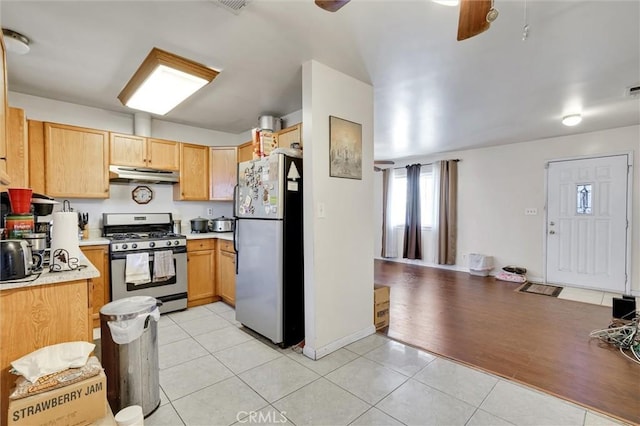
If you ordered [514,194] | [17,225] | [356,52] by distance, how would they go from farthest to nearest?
[514,194]
[356,52]
[17,225]

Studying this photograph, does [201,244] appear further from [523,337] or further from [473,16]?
[523,337]

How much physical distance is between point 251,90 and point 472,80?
2.17m

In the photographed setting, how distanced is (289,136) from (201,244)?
191cm

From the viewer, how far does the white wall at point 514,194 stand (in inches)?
175

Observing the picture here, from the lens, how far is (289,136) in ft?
10.4

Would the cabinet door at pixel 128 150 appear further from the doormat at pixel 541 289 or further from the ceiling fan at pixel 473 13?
the doormat at pixel 541 289

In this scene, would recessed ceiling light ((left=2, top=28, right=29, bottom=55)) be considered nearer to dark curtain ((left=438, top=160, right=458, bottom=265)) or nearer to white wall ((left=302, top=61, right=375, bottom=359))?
white wall ((left=302, top=61, right=375, bottom=359))

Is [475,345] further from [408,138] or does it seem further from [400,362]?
[408,138]

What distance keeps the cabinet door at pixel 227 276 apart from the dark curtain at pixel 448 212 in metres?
4.41

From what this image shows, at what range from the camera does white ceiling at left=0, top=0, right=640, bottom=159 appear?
185 cm

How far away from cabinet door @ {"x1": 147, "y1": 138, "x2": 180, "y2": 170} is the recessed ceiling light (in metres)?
1.63

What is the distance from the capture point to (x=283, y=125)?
370cm

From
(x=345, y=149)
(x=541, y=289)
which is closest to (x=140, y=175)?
(x=345, y=149)

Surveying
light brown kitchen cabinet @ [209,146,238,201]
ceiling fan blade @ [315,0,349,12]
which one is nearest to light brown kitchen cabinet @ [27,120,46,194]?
light brown kitchen cabinet @ [209,146,238,201]
